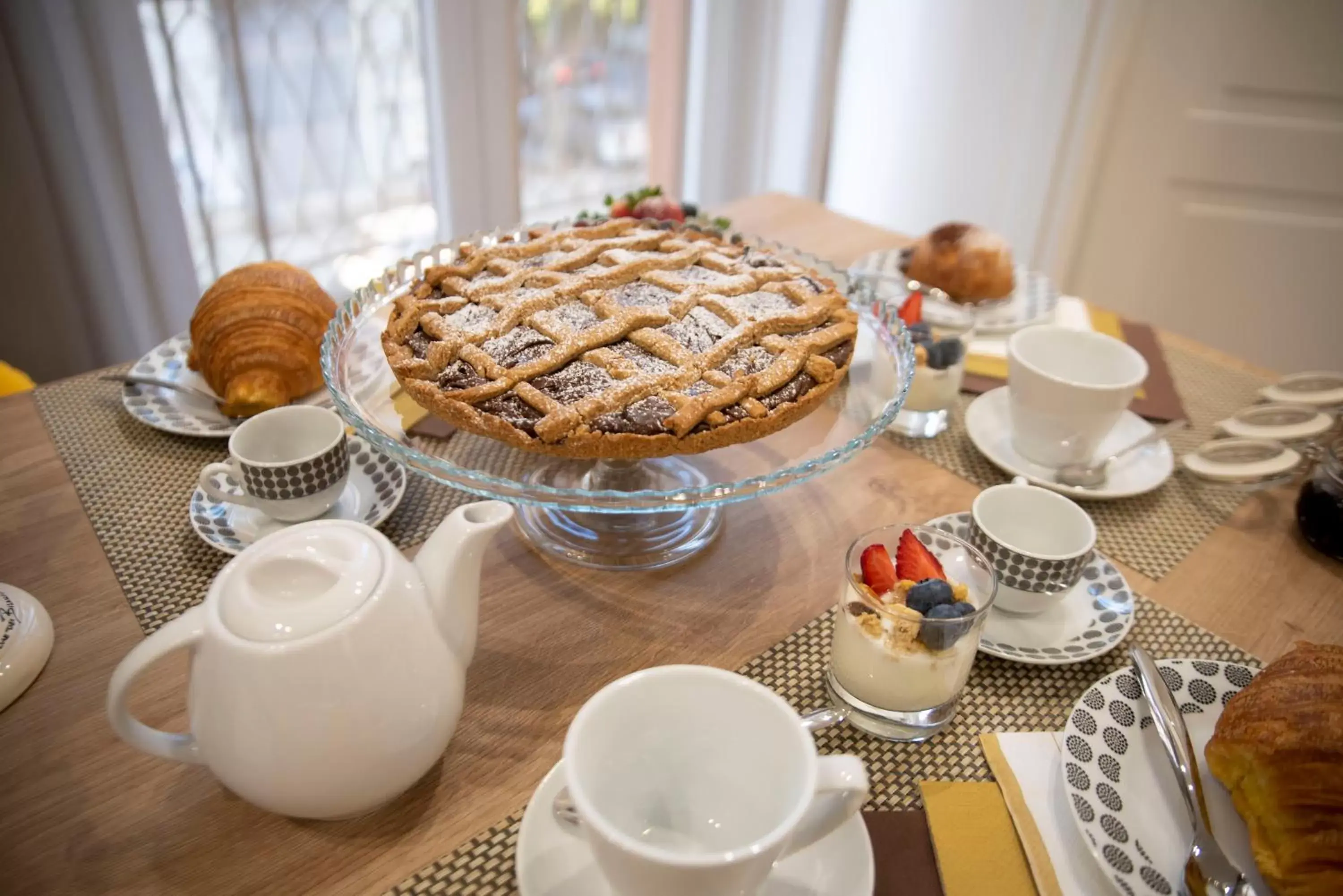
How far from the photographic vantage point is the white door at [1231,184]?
218 centimetres

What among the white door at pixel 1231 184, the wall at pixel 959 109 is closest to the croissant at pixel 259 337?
the wall at pixel 959 109

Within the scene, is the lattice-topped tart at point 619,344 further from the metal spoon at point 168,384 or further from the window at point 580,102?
the window at point 580,102

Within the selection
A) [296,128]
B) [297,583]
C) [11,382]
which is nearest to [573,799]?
[297,583]

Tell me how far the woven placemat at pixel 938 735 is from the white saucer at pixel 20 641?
361 millimetres

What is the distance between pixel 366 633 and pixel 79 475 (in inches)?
23.4

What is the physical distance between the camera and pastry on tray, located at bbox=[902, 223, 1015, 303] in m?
1.34

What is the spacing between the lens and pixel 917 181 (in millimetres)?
2822

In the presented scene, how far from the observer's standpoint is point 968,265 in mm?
1339

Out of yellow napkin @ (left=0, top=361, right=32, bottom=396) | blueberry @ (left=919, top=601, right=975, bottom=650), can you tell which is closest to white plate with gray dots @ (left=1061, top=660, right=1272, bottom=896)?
blueberry @ (left=919, top=601, right=975, bottom=650)

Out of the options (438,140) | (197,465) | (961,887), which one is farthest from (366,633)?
(438,140)

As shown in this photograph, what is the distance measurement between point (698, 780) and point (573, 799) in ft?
0.36

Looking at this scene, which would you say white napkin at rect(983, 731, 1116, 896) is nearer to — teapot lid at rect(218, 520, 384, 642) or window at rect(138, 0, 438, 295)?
teapot lid at rect(218, 520, 384, 642)

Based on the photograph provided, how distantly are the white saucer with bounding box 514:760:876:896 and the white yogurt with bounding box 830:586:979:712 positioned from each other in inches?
4.6

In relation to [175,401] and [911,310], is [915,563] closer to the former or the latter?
[911,310]
